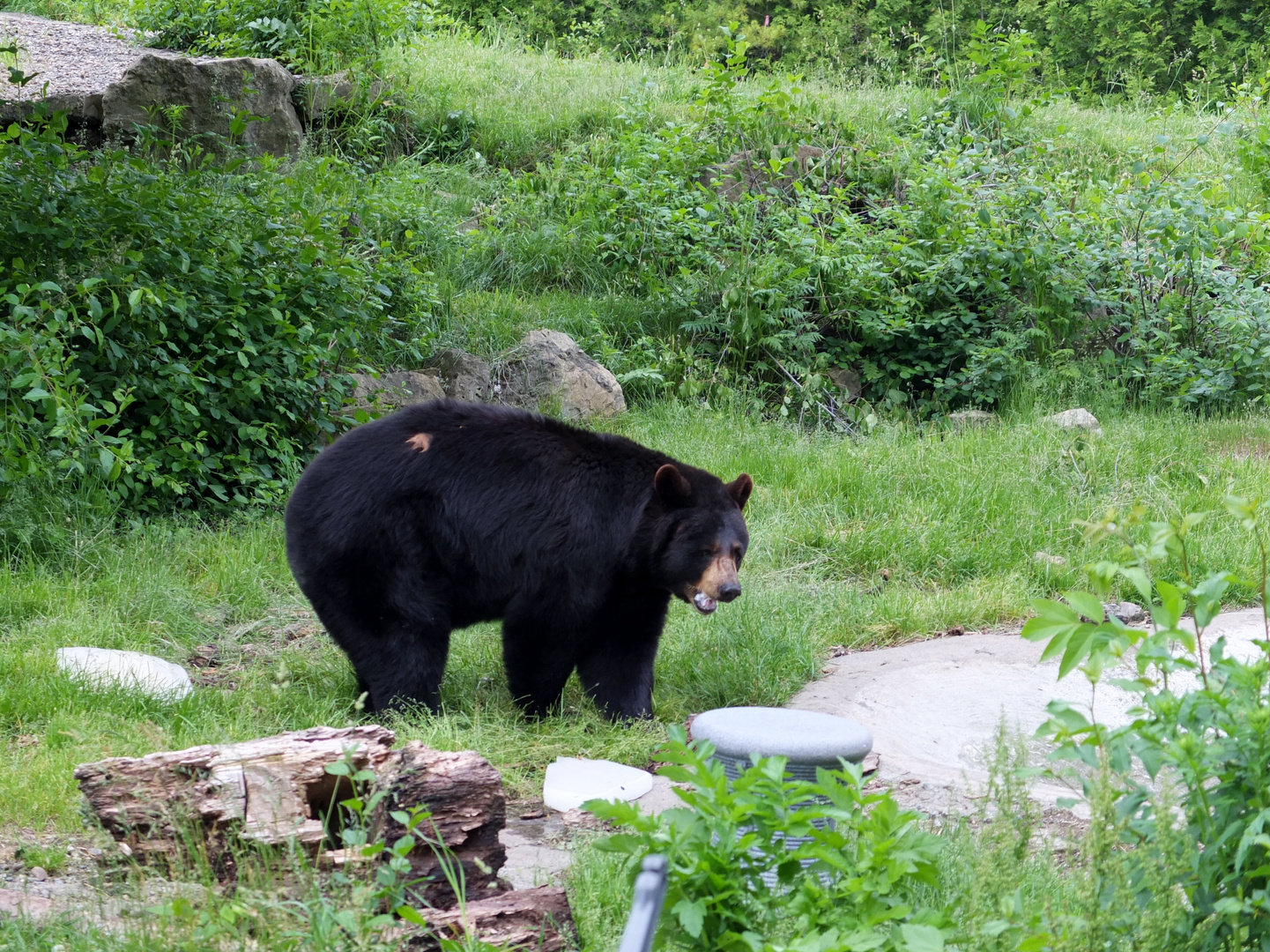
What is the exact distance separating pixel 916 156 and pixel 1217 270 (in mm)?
2906

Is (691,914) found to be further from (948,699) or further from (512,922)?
(948,699)

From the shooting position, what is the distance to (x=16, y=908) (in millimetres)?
2762

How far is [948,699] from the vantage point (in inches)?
209

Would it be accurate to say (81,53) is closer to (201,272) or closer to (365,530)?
(201,272)

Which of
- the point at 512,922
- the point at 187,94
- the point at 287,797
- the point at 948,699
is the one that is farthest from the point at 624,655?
the point at 187,94

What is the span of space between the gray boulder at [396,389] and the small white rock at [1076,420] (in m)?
4.51

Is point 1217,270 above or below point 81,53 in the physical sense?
below

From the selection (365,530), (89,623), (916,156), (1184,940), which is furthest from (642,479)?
(916,156)

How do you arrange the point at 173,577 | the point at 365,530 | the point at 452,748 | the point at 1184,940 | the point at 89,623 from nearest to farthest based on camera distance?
the point at 1184,940 → the point at 452,748 → the point at 365,530 → the point at 89,623 → the point at 173,577

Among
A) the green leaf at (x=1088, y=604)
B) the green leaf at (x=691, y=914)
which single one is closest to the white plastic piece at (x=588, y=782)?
the green leaf at (x=691, y=914)

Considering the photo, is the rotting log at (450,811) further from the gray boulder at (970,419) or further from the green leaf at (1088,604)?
the gray boulder at (970,419)

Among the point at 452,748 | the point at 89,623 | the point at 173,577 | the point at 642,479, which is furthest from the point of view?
the point at 173,577

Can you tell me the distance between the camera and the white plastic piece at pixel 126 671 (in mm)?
4633

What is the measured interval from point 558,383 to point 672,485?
4.39 meters
